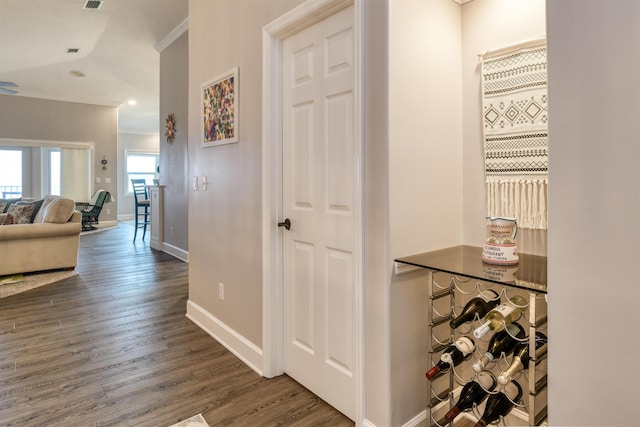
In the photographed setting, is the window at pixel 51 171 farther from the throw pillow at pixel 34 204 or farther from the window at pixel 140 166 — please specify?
the throw pillow at pixel 34 204

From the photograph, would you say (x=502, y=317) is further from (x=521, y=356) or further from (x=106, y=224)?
(x=106, y=224)

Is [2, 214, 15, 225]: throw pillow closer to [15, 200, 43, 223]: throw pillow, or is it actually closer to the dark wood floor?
[15, 200, 43, 223]: throw pillow

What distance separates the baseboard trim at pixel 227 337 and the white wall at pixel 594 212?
5.53 ft

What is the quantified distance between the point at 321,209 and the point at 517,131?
3.23ft

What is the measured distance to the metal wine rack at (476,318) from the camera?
1.30m

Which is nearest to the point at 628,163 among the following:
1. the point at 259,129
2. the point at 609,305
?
the point at 609,305

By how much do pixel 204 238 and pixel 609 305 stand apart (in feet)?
8.64

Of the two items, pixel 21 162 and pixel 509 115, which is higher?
pixel 21 162

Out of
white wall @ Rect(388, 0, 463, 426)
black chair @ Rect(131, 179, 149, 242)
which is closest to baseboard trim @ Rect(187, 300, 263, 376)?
white wall @ Rect(388, 0, 463, 426)

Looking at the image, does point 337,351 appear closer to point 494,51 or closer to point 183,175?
point 494,51

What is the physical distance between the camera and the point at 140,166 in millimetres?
12164

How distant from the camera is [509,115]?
170cm

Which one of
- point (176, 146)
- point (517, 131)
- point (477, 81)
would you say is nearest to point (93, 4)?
point (176, 146)

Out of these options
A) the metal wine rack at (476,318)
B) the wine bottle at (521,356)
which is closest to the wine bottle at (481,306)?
the metal wine rack at (476,318)
